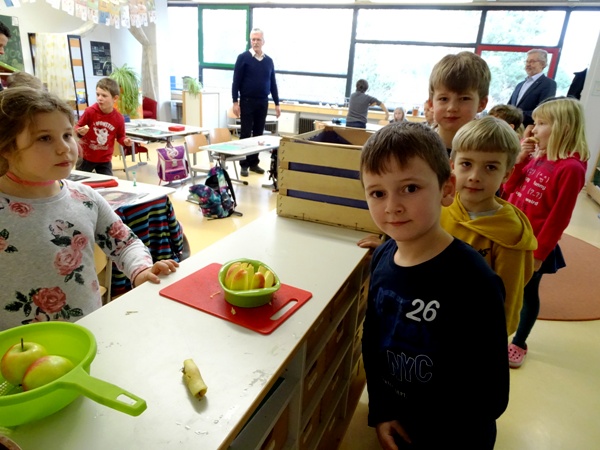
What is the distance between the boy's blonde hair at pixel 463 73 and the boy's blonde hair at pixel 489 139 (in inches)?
10.0

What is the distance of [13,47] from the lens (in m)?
5.57

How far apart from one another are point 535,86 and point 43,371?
517 cm

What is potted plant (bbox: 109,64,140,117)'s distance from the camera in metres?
6.50

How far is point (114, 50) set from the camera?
7250mm

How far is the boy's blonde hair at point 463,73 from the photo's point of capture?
139 centimetres

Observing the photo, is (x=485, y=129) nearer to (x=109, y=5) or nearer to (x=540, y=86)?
(x=540, y=86)

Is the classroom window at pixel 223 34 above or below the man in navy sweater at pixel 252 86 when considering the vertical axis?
above

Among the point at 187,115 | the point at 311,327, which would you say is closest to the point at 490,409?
the point at 311,327

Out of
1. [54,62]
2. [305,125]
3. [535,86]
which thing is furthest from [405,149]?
[305,125]

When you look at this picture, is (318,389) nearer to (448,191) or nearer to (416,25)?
(448,191)

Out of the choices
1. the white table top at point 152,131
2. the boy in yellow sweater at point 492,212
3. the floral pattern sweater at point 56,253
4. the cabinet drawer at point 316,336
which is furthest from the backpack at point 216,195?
the boy in yellow sweater at point 492,212

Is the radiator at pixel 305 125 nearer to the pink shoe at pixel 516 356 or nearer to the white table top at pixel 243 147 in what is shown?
the white table top at pixel 243 147

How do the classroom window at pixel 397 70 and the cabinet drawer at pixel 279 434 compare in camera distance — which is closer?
the cabinet drawer at pixel 279 434

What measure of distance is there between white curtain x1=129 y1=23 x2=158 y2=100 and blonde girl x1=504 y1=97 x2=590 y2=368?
7.33m
